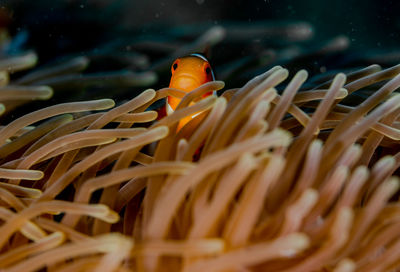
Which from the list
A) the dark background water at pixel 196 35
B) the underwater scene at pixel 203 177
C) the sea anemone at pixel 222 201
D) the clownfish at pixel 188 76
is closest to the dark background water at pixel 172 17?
the dark background water at pixel 196 35

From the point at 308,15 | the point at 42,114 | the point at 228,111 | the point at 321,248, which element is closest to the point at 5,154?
the point at 42,114

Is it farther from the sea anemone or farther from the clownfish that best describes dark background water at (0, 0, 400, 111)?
the sea anemone

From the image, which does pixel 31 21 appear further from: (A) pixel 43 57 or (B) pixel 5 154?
(B) pixel 5 154

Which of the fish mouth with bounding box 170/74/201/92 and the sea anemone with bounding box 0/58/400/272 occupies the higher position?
the fish mouth with bounding box 170/74/201/92

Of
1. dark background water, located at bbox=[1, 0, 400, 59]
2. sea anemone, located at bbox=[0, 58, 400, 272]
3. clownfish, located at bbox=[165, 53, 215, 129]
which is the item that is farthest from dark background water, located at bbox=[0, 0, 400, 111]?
sea anemone, located at bbox=[0, 58, 400, 272]

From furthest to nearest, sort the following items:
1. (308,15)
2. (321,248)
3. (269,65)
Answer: (308,15) → (269,65) → (321,248)
